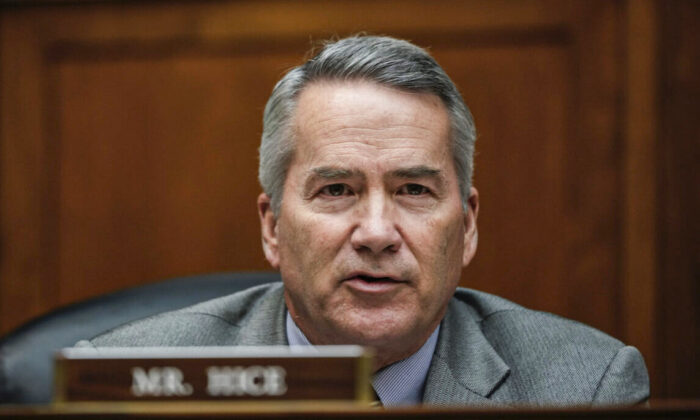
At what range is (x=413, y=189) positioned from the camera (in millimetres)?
1479

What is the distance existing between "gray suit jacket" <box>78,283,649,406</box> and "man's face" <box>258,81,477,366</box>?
108 mm

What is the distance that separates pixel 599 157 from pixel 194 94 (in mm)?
1252

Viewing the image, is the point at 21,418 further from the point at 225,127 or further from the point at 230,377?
the point at 225,127

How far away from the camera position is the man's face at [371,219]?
141 cm

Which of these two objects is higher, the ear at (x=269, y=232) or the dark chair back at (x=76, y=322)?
the ear at (x=269, y=232)

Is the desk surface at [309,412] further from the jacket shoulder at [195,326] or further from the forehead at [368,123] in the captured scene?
the jacket shoulder at [195,326]

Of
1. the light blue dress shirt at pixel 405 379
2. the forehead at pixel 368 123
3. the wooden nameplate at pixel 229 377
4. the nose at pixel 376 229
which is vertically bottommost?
the light blue dress shirt at pixel 405 379

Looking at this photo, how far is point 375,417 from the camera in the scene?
70 cm

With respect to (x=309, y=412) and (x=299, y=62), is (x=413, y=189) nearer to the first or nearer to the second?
(x=309, y=412)

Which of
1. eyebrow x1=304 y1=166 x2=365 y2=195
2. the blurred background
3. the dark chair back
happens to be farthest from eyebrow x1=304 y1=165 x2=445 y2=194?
the blurred background

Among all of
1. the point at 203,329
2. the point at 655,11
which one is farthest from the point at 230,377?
the point at 655,11

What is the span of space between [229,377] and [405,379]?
85cm

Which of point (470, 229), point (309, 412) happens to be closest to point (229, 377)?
point (309, 412)

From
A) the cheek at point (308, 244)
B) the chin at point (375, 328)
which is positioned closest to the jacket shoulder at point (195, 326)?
the cheek at point (308, 244)
